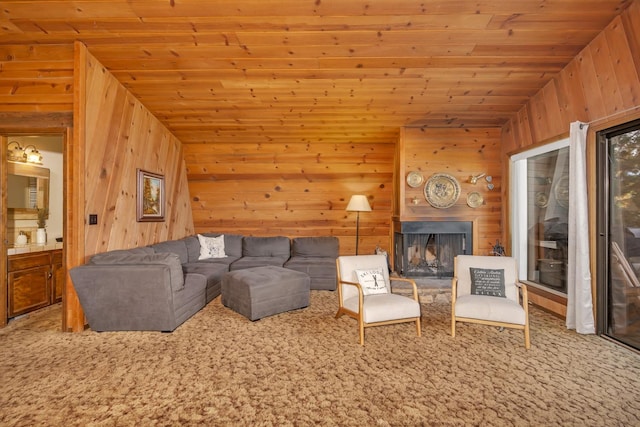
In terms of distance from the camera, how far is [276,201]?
6.53 m

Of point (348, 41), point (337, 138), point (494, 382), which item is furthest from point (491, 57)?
point (494, 382)

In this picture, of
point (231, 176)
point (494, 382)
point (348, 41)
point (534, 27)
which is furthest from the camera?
point (231, 176)

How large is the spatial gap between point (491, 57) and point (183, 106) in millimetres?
4003

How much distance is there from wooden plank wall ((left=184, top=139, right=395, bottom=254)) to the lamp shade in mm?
545

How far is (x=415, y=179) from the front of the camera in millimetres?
5430

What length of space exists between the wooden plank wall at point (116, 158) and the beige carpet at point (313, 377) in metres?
1.26

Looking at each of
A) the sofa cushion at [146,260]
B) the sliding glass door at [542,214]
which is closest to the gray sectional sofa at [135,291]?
the sofa cushion at [146,260]

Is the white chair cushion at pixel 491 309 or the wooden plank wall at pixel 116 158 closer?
the white chair cushion at pixel 491 309

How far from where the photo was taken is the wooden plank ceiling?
10.6ft

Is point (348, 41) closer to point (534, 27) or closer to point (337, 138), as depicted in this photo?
point (534, 27)

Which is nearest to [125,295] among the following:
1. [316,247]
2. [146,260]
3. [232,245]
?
[146,260]

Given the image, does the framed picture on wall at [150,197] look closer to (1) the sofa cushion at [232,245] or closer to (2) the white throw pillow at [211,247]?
(2) the white throw pillow at [211,247]

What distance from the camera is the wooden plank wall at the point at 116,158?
3.74 m

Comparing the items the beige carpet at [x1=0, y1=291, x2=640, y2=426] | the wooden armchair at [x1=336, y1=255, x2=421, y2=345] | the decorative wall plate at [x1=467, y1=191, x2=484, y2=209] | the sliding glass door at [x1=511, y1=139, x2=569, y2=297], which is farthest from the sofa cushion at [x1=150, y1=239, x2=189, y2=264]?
the sliding glass door at [x1=511, y1=139, x2=569, y2=297]
